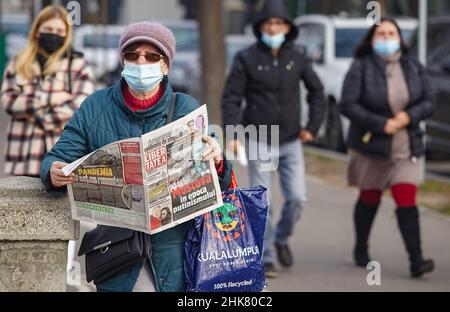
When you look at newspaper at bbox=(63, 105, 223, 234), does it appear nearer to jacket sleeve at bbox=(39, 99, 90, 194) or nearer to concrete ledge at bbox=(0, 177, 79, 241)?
jacket sleeve at bbox=(39, 99, 90, 194)

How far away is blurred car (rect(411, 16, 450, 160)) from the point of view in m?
14.2

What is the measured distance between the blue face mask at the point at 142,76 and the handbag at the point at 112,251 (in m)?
0.56

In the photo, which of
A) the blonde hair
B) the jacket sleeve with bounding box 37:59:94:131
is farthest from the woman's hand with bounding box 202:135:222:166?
the blonde hair

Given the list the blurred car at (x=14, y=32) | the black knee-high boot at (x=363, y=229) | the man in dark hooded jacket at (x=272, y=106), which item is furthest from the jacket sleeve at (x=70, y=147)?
the blurred car at (x=14, y=32)

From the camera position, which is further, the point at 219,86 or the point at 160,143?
the point at 219,86

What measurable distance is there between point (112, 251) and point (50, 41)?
3.13 metres

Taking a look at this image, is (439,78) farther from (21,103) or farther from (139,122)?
(139,122)

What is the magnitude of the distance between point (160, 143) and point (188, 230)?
Answer: 45 cm

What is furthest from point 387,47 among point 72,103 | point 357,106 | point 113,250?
point 113,250

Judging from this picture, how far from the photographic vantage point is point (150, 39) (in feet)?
16.0

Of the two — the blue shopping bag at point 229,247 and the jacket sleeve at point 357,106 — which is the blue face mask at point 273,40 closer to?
the jacket sleeve at point 357,106

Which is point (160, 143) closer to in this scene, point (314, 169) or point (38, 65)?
point (38, 65)
